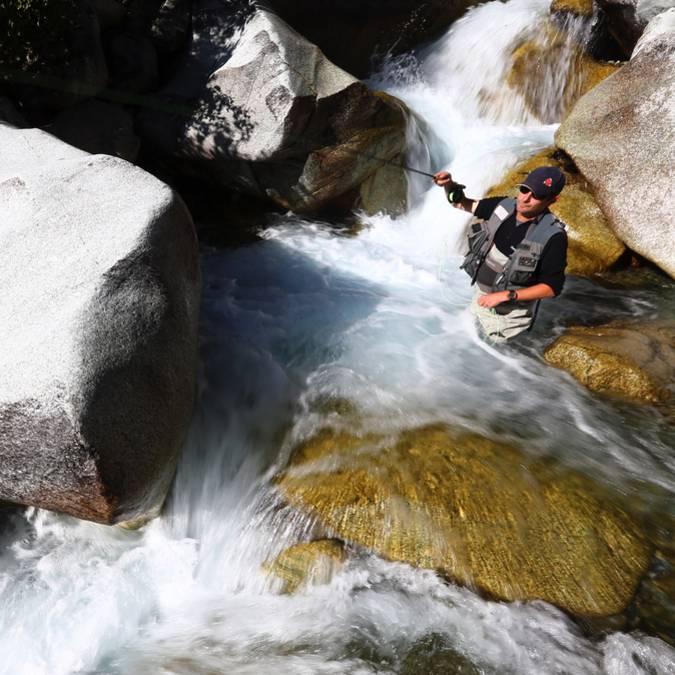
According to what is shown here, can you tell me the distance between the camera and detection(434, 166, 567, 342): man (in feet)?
13.7

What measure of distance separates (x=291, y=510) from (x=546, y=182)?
130 inches

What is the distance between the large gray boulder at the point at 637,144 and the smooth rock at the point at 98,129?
21.9ft

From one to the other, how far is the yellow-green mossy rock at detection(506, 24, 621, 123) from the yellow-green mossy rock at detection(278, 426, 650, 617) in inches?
316

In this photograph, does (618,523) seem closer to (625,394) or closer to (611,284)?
(625,394)

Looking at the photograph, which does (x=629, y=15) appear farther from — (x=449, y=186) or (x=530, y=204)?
(x=530, y=204)

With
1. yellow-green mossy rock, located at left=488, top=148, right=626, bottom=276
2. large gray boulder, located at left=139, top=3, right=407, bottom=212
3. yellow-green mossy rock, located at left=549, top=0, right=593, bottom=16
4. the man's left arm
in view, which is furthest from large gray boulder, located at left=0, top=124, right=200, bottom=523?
yellow-green mossy rock, located at left=549, top=0, right=593, bottom=16

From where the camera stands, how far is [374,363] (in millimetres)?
5973

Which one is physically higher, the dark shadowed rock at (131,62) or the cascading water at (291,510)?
the dark shadowed rock at (131,62)

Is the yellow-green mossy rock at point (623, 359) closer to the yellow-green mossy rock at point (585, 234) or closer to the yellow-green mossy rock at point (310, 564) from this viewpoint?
the yellow-green mossy rock at point (585, 234)

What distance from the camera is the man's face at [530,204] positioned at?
13.6 ft

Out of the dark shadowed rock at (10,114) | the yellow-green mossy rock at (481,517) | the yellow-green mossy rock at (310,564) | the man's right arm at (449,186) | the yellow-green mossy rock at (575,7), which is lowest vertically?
the yellow-green mossy rock at (310,564)

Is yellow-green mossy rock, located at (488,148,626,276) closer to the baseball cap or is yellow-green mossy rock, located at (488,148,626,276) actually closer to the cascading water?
the cascading water

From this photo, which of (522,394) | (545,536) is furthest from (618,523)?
(522,394)

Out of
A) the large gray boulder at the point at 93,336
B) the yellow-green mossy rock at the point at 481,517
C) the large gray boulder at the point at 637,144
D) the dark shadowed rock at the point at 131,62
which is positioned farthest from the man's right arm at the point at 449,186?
the dark shadowed rock at the point at 131,62
